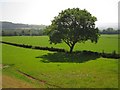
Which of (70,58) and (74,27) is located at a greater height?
(74,27)

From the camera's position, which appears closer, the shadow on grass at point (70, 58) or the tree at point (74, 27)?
the shadow on grass at point (70, 58)

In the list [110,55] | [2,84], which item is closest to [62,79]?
[2,84]

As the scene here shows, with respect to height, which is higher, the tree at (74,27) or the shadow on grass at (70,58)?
the tree at (74,27)

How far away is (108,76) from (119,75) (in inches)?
63.2

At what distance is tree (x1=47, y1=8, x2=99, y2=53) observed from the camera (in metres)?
57.6

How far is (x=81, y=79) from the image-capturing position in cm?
2973

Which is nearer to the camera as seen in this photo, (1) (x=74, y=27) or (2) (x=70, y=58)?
(2) (x=70, y=58)

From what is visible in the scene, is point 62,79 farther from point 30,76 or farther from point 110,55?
point 110,55

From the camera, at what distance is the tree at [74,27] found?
57.6 meters

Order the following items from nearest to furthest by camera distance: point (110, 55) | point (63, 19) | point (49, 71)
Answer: point (49, 71)
point (110, 55)
point (63, 19)

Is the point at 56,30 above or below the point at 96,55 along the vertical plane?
above

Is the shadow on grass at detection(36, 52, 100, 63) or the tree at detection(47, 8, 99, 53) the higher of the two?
the tree at detection(47, 8, 99, 53)

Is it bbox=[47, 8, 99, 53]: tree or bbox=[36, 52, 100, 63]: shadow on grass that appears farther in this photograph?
bbox=[47, 8, 99, 53]: tree

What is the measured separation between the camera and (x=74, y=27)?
58.1m
